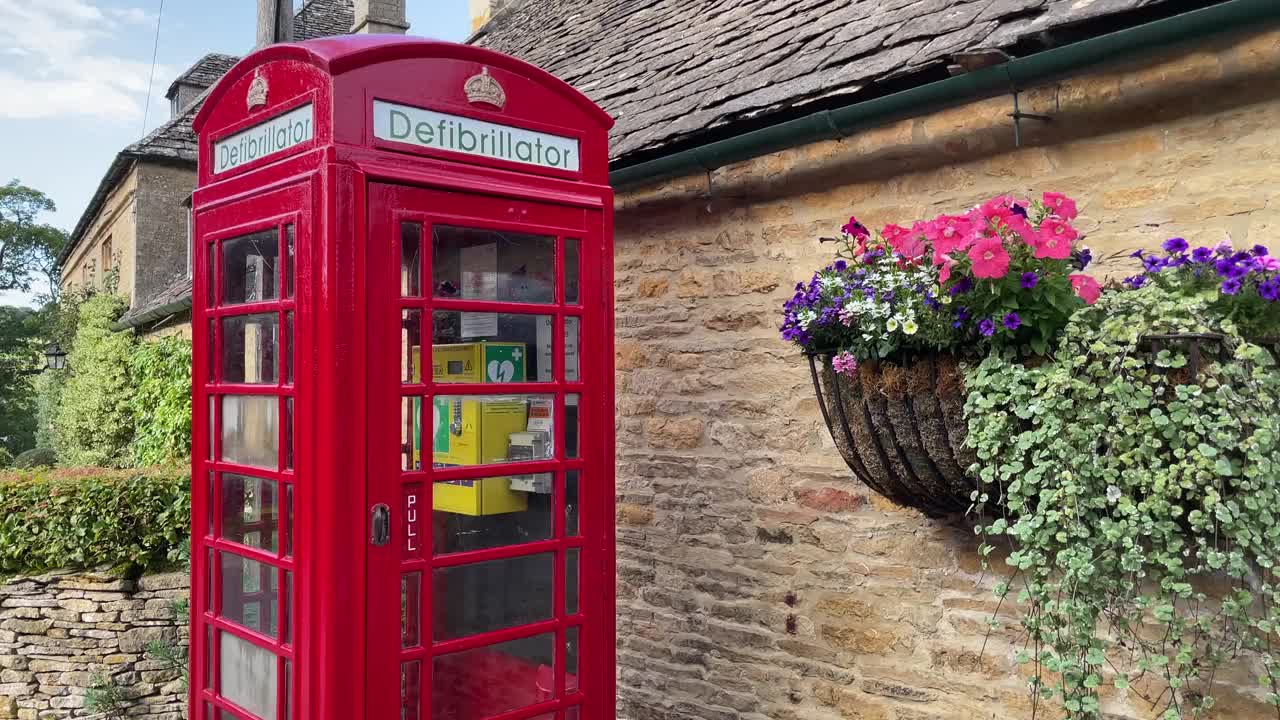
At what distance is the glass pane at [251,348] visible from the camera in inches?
132

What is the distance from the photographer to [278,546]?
3307 mm

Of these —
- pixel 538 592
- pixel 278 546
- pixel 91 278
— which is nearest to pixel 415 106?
pixel 278 546

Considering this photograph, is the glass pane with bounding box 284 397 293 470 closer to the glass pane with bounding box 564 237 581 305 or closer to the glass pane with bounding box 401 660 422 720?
the glass pane with bounding box 401 660 422 720

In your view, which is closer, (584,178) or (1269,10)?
(1269,10)

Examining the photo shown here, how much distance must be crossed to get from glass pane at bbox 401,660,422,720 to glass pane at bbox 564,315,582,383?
1133 mm

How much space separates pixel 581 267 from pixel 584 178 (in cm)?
35

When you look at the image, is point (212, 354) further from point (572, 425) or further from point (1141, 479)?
point (1141, 479)

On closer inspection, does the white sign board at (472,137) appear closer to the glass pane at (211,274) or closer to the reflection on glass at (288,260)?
the reflection on glass at (288,260)

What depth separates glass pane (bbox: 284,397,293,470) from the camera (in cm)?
323

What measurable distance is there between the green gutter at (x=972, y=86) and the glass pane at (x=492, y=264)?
1.34 meters

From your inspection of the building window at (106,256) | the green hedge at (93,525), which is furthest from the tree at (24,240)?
the green hedge at (93,525)

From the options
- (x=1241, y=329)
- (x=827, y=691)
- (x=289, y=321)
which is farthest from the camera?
(x=827, y=691)

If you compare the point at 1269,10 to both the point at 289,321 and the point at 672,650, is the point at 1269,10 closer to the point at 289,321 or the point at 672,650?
the point at 289,321

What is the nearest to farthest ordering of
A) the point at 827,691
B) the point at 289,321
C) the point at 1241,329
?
1. the point at 1241,329
2. the point at 289,321
3. the point at 827,691
